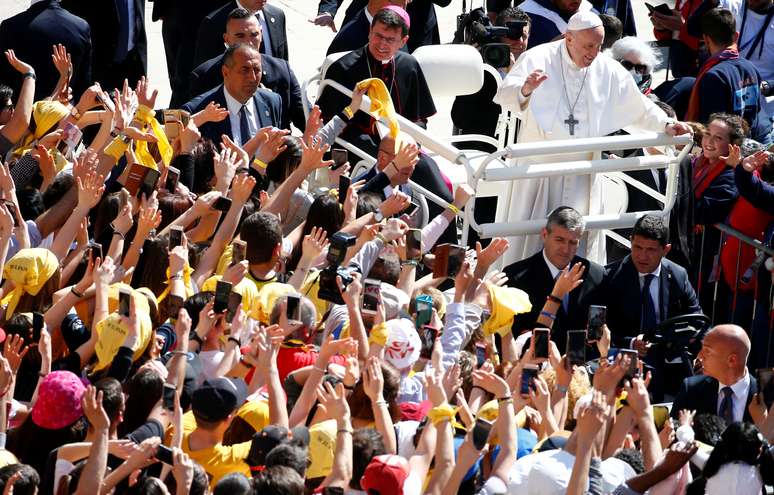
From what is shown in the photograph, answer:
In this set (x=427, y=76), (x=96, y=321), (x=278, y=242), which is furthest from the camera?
(x=427, y=76)

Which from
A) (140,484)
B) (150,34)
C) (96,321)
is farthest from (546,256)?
(150,34)

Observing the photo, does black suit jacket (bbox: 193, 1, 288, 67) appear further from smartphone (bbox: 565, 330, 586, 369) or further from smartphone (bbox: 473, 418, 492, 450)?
smartphone (bbox: 473, 418, 492, 450)

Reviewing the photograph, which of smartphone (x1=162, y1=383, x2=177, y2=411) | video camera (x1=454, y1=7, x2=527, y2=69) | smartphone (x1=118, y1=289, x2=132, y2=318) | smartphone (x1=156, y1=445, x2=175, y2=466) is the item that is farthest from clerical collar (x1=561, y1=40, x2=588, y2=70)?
smartphone (x1=156, y1=445, x2=175, y2=466)

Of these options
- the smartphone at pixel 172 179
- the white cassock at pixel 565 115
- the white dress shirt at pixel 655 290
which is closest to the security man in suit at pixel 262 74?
the white cassock at pixel 565 115

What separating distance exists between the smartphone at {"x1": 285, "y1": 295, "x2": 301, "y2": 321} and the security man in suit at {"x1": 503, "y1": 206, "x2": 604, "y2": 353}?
2.05 metres

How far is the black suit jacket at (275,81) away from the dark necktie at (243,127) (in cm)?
44

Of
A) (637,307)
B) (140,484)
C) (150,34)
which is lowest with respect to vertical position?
(150,34)

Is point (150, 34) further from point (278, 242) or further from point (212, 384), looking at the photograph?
point (212, 384)

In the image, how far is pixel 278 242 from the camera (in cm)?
711

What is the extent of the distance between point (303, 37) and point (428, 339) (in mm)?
8959

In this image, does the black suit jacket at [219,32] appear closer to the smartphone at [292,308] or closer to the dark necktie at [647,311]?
the dark necktie at [647,311]

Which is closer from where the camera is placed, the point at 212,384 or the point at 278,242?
the point at 212,384

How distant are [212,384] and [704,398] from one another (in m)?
2.56

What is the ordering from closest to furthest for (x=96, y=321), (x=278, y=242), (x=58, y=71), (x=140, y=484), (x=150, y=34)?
(x=140, y=484) → (x=96, y=321) → (x=278, y=242) → (x=58, y=71) → (x=150, y=34)
